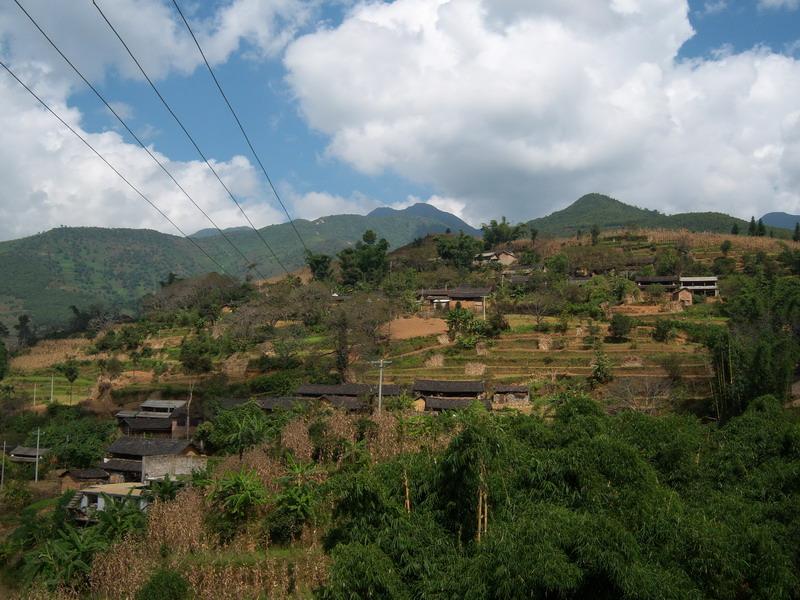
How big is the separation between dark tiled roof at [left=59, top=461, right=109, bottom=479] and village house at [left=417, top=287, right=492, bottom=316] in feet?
100

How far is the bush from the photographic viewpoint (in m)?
10.9

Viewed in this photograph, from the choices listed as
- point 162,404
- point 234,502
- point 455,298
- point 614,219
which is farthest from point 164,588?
point 614,219

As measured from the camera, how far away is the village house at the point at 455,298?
54.3m

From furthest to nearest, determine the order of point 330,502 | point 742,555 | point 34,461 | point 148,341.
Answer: point 148,341
point 34,461
point 330,502
point 742,555

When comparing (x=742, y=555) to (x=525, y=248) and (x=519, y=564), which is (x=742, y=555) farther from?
(x=525, y=248)

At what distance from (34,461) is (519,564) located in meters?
37.8

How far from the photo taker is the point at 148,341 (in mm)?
60375

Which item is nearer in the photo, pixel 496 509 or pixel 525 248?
pixel 496 509

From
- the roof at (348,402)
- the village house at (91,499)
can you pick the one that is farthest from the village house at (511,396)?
the village house at (91,499)

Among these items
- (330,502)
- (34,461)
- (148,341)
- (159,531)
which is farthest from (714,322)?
(148,341)

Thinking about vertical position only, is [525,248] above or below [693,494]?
above

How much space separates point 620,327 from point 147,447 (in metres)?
31.2

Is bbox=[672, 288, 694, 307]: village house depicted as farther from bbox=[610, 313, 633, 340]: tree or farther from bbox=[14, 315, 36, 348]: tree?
bbox=[14, 315, 36, 348]: tree

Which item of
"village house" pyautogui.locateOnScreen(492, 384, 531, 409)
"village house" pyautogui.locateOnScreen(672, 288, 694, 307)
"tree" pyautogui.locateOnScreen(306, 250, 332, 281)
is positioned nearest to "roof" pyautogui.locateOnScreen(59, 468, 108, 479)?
"village house" pyautogui.locateOnScreen(492, 384, 531, 409)
